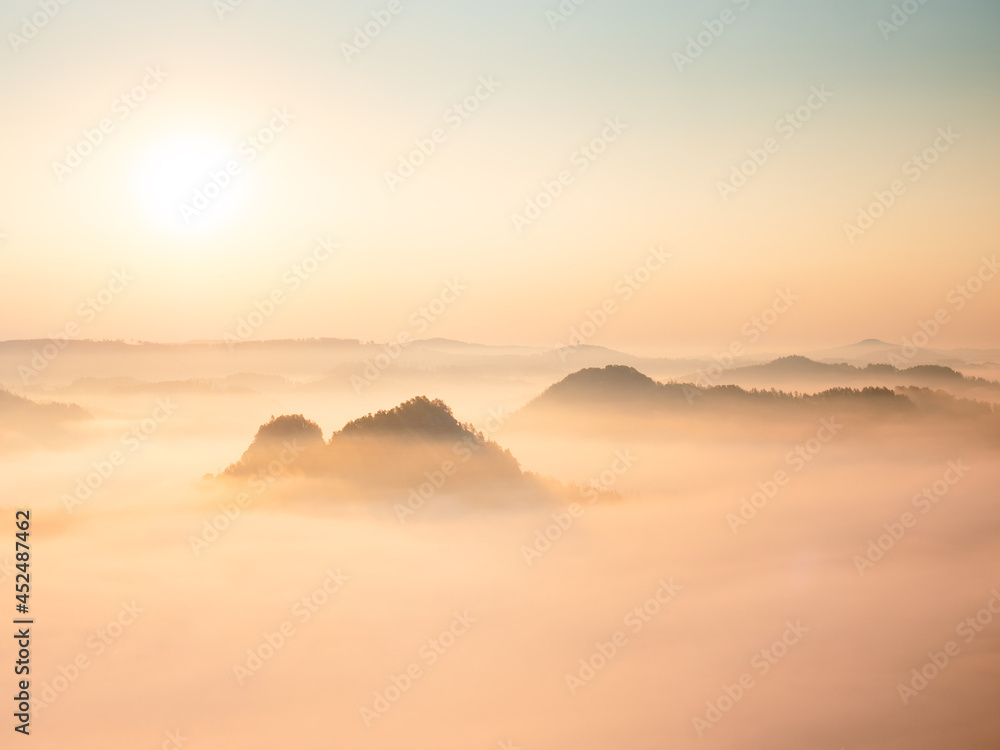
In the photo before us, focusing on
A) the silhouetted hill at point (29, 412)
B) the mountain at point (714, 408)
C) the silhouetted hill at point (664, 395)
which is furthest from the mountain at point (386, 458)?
the silhouetted hill at point (29, 412)

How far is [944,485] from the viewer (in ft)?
225

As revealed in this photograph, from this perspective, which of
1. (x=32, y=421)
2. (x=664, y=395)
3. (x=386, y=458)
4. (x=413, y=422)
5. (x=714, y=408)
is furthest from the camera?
(x=714, y=408)

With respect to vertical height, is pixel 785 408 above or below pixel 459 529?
above

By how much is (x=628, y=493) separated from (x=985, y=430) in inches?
3388

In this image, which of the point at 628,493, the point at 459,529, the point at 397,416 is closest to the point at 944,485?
the point at 628,493

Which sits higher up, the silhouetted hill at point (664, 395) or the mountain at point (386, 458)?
the silhouetted hill at point (664, 395)

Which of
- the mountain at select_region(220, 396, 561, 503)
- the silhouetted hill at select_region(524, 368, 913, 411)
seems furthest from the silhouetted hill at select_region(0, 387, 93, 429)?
the silhouetted hill at select_region(524, 368, 913, 411)

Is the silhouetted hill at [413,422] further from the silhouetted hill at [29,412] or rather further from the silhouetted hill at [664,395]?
the silhouetted hill at [29,412]

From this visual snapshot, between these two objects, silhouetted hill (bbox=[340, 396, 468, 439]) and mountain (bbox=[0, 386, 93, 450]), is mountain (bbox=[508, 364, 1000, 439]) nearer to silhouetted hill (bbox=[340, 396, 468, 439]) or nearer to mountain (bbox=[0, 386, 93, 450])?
silhouetted hill (bbox=[340, 396, 468, 439])

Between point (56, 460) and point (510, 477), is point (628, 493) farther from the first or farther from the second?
point (56, 460)

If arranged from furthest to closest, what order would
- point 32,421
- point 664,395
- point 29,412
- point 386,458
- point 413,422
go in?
point 664,395
point 29,412
point 32,421
point 386,458
point 413,422

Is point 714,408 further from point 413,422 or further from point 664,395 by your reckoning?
point 413,422

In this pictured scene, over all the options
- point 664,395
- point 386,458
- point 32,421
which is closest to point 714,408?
point 664,395

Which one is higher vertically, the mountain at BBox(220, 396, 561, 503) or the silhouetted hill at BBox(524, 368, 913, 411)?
the silhouetted hill at BBox(524, 368, 913, 411)
